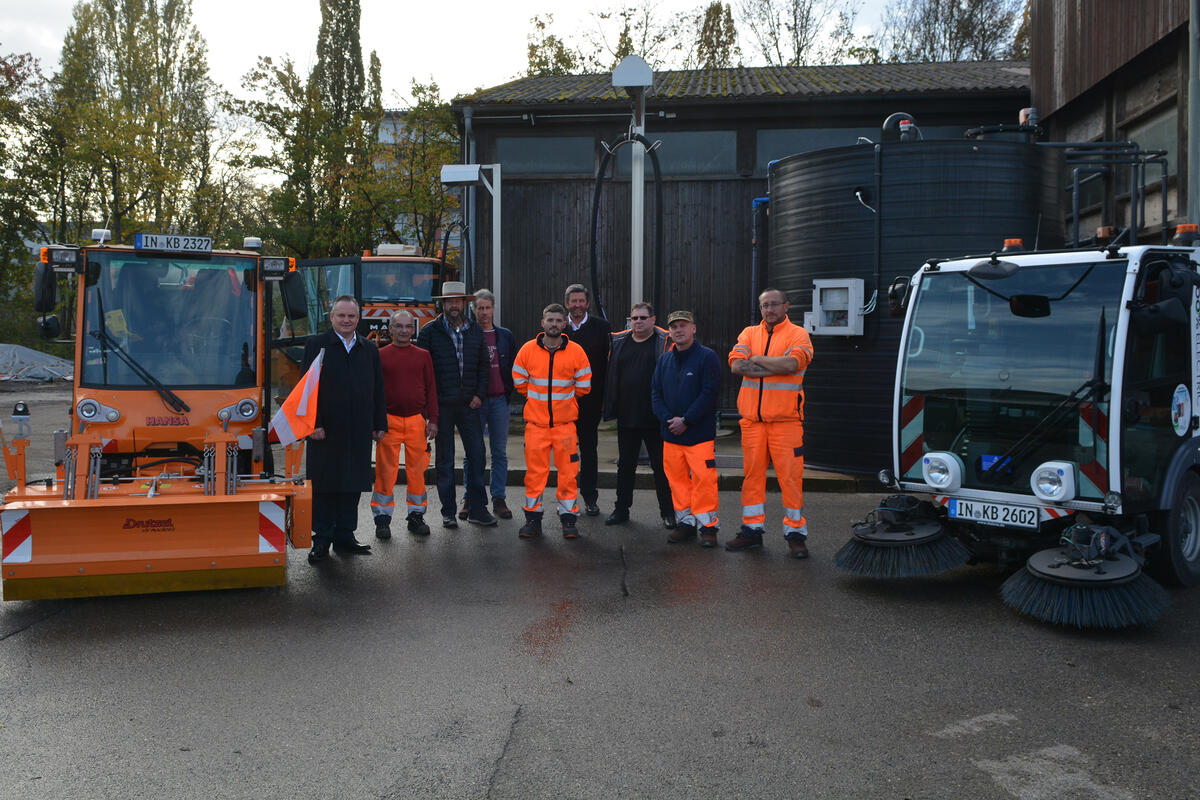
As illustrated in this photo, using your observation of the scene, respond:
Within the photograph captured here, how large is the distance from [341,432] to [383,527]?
113 centimetres

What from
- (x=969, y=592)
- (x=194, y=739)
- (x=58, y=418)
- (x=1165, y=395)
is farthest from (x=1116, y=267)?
(x=58, y=418)

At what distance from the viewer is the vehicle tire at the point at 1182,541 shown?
6.29m

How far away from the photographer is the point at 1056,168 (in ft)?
35.6

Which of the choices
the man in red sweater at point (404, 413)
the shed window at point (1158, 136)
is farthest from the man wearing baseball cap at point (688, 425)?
the shed window at point (1158, 136)

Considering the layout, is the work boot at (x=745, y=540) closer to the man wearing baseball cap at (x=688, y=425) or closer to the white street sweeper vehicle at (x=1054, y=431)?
the man wearing baseball cap at (x=688, y=425)

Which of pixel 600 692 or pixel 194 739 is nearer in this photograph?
pixel 194 739

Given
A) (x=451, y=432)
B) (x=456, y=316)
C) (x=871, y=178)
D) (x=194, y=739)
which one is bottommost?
(x=194, y=739)

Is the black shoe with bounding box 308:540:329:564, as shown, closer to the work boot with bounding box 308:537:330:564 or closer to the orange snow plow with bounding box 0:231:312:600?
the work boot with bounding box 308:537:330:564

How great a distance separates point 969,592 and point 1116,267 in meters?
2.24

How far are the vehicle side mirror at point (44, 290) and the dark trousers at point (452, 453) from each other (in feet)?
10.0

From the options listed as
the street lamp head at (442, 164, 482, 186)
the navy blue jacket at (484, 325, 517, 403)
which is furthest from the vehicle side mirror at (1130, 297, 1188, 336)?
the street lamp head at (442, 164, 482, 186)

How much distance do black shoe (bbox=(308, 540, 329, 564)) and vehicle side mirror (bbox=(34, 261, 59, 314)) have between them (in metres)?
2.46

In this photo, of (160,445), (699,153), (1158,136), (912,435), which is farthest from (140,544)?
(699,153)

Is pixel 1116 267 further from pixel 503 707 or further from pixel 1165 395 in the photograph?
pixel 503 707
